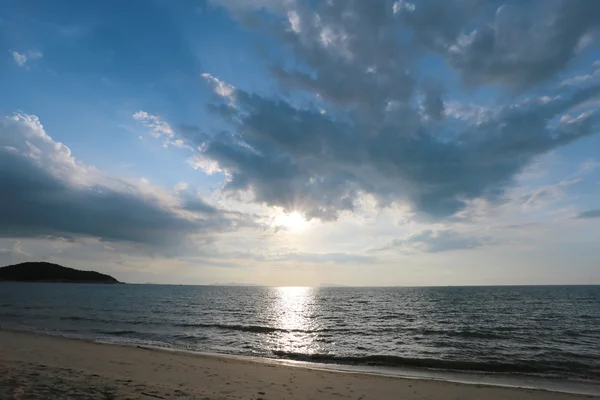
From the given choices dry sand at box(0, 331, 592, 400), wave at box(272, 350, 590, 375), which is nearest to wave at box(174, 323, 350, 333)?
wave at box(272, 350, 590, 375)

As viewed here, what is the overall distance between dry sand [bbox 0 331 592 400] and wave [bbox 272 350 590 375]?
19.9ft

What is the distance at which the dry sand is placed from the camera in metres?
11.9

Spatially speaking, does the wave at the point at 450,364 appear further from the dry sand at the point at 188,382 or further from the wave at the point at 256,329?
the wave at the point at 256,329

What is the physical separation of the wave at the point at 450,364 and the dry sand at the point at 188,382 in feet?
19.9

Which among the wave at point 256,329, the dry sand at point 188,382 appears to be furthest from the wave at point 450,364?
the wave at point 256,329

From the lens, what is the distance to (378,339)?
3294 centimetres

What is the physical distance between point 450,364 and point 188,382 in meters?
17.7

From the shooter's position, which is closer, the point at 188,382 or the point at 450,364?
the point at 188,382

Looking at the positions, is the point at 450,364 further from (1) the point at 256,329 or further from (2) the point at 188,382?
(1) the point at 256,329

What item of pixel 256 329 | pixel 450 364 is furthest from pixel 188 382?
pixel 256 329

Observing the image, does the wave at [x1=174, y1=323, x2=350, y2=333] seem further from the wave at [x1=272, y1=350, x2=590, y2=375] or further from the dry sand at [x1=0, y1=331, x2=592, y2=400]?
the dry sand at [x1=0, y1=331, x2=592, y2=400]

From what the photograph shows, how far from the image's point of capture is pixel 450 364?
905 inches

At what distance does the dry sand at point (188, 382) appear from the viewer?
11.9 m

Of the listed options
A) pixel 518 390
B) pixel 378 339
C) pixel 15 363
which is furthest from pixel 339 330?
pixel 15 363
